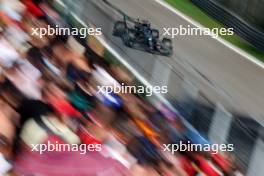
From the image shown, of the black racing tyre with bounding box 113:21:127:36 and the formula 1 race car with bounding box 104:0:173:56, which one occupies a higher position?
the black racing tyre with bounding box 113:21:127:36

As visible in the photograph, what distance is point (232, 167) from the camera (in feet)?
17.9

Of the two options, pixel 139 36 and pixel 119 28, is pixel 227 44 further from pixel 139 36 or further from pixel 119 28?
pixel 119 28

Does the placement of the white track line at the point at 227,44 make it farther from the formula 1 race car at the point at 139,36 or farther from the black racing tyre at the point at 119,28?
the black racing tyre at the point at 119,28

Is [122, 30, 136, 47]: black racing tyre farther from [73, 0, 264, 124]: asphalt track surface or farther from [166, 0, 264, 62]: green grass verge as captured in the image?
[166, 0, 264, 62]: green grass verge

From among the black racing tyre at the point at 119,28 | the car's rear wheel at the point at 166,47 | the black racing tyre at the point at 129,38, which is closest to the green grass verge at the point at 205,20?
the car's rear wheel at the point at 166,47

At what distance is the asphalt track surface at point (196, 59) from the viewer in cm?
691

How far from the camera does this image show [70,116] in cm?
Answer: 374

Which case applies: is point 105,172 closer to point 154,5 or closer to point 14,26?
point 14,26

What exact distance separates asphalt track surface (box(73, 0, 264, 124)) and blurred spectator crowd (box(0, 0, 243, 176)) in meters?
1.20

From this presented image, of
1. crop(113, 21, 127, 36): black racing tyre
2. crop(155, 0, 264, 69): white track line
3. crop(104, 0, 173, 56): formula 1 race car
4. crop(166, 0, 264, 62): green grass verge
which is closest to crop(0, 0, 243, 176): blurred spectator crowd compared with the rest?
crop(113, 21, 127, 36): black racing tyre

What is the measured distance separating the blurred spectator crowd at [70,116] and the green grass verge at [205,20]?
8.36 metres

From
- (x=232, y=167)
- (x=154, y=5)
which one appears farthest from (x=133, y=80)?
(x=154, y=5)

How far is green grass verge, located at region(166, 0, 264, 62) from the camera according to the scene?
13693 mm

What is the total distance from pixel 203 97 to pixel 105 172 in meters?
2.46
